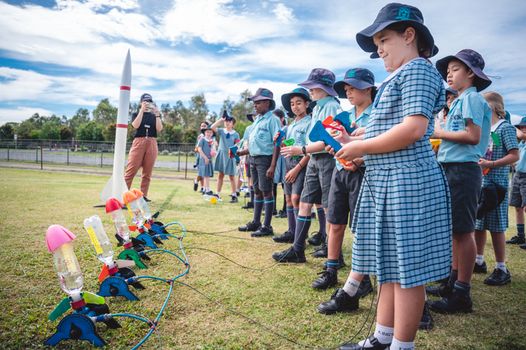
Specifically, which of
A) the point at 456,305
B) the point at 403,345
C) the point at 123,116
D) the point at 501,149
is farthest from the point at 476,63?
the point at 123,116

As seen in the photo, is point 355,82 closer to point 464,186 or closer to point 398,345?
point 464,186

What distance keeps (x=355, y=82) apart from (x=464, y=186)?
4.40 ft

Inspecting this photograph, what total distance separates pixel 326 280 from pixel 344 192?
34.3 inches

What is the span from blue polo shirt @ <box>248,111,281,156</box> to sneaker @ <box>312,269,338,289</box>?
256 cm

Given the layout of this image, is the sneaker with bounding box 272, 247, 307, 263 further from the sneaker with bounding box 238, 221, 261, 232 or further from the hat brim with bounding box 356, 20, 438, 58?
the hat brim with bounding box 356, 20, 438, 58

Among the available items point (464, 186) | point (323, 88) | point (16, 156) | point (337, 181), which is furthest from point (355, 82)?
point (16, 156)

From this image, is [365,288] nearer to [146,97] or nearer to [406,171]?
[406,171]

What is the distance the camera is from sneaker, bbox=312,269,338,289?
3095 mm

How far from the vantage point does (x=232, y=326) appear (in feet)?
7.70

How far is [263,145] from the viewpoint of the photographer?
5.27 m

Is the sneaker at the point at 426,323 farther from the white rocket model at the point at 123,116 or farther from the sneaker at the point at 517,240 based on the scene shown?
the white rocket model at the point at 123,116

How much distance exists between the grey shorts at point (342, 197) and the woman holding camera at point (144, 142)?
513 centimetres

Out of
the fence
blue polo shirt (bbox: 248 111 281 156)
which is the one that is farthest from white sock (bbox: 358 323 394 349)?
the fence

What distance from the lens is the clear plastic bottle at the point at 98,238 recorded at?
8.55 ft
